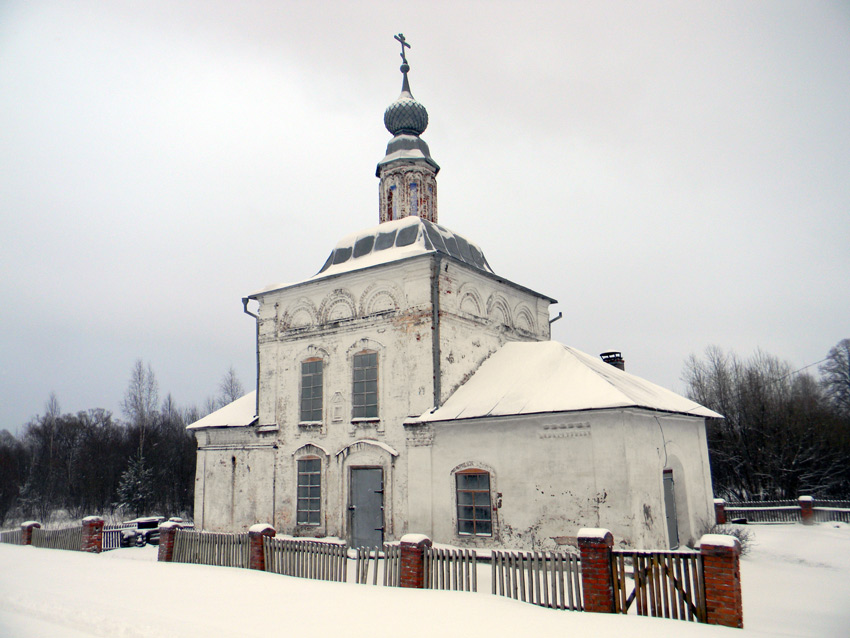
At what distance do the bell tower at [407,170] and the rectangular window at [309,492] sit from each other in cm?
791

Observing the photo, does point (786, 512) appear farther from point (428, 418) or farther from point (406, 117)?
point (406, 117)

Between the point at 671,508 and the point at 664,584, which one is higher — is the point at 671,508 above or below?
above

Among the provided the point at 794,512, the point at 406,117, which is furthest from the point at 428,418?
the point at 794,512

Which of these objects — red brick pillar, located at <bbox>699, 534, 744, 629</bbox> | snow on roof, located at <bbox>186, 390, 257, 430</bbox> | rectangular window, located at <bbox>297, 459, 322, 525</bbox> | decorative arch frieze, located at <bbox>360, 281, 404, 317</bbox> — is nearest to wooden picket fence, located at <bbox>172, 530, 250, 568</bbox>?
rectangular window, located at <bbox>297, 459, 322, 525</bbox>

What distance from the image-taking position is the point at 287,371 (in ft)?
56.2

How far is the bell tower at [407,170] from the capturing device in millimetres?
19047

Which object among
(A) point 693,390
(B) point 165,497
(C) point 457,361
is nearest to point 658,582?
(C) point 457,361

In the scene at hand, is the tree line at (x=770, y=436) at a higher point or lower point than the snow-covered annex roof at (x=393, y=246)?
lower

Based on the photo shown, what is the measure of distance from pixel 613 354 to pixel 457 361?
6.20m

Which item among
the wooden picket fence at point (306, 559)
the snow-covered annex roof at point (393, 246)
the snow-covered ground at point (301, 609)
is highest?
the snow-covered annex roof at point (393, 246)

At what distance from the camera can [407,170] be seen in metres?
19.1

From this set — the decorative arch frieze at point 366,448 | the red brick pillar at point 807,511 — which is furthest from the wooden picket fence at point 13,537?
the red brick pillar at point 807,511

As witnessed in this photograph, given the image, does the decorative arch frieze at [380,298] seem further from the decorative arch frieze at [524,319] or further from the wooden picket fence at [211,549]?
the wooden picket fence at [211,549]

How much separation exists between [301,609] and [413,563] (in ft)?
6.28
